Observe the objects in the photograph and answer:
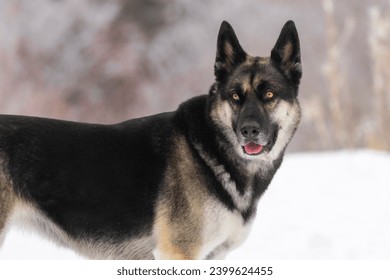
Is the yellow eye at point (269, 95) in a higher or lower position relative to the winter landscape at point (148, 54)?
higher

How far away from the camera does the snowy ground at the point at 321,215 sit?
5629 mm

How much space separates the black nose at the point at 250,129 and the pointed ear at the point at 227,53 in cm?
44

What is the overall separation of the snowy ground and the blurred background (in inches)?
88.5

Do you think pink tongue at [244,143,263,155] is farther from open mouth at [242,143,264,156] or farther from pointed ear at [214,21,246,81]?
pointed ear at [214,21,246,81]

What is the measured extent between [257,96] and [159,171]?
70 cm

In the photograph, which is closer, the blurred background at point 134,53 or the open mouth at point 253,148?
the open mouth at point 253,148

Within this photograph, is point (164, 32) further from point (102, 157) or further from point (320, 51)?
point (102, 157)

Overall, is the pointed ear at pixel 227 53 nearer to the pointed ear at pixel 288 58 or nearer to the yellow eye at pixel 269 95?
the pointed ear at pixel 288 58

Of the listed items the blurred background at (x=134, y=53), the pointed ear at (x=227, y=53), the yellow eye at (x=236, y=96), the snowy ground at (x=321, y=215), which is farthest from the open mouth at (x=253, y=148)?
the blurred background at (x=134, y=53)

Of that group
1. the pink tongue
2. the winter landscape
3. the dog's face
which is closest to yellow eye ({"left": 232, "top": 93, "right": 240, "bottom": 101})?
the dog's face

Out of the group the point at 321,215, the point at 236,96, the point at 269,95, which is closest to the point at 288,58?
the point at 269,95

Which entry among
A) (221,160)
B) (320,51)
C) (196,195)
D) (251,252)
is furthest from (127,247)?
(320,51)

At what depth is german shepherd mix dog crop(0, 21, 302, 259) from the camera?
3.46m

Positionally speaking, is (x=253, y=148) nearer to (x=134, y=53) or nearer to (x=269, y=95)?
(x=269, y=95)
